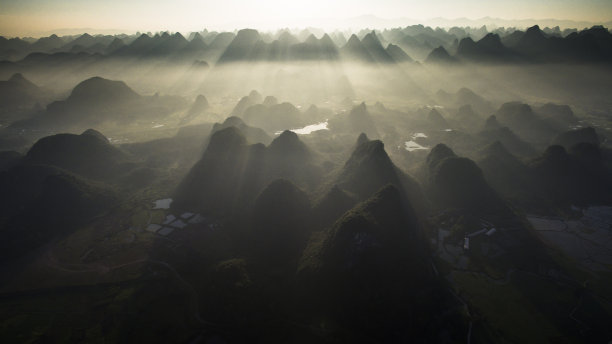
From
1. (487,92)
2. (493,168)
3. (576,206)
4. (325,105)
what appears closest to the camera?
(576,206)

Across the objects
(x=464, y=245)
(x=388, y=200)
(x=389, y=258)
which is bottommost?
(x=464, y=245)

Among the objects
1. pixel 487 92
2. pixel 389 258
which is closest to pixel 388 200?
pixel 389 258

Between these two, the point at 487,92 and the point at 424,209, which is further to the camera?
the point at 487,92

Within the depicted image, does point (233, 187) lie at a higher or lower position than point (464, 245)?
higher

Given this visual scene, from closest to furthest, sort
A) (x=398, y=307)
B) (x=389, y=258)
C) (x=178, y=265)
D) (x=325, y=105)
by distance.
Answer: (x=398, y=307) → (x=389, y=258) → (x=178, y=265) → (x=325, y=105)

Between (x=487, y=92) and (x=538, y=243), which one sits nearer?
(x=538, y=243)

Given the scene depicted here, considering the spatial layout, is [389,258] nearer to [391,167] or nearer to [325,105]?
[391,167]

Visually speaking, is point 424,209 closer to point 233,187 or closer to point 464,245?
point 464,245

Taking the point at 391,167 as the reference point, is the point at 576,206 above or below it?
below

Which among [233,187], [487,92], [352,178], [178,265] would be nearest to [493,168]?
[352,178]
